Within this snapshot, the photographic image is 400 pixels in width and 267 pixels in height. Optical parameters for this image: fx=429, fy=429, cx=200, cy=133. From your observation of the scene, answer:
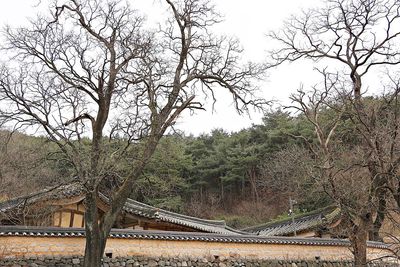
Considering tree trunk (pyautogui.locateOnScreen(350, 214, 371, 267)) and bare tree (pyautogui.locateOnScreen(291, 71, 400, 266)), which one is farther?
tree trunk (pyautogui.locateOnScreen(350, 214, 371, 267))

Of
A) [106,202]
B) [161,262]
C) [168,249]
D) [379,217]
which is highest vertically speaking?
[106,202]

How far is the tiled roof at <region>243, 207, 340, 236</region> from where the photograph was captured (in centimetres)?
2279

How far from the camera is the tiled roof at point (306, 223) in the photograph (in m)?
22.8

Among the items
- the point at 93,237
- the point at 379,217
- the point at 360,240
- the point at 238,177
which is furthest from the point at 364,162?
the point at 238,177

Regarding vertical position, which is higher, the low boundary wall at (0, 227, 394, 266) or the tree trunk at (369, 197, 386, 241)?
the tree trunk at (369, 197, 386, 241)

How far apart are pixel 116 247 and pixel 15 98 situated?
497 cm

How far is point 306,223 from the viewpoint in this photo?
2425cm

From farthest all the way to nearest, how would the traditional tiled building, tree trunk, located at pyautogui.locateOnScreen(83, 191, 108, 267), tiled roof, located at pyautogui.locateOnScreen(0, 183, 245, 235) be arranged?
the traditional tiled building < tiled roof, located at pyautogui.locateOnScreen(0, 183, 245, 235) < tree trunk, located at pyautogui.locateOnScreen(83, 191, 108, 267)

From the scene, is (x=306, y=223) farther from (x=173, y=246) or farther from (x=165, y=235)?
(x=165, y=235)

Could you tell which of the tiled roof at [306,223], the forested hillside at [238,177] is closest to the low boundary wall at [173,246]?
the tiled roof at [306,223]

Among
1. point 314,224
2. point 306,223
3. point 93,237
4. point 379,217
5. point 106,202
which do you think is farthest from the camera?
point 306,223

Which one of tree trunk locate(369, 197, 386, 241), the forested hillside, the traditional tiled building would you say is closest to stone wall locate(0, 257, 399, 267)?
tree trunk locate(369, 197, 386, 241)

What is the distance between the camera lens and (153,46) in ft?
43.9

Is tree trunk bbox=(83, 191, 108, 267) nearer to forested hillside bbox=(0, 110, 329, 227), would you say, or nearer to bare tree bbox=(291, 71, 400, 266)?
bare tree bbox=(291, 71, 400, 266)
